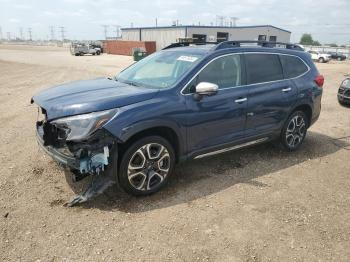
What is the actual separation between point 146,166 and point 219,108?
1300 mm

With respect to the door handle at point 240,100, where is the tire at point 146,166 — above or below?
below

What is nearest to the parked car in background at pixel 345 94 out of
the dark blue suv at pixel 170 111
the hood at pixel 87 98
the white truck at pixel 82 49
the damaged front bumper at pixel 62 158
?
the dark blue suv at pixel 170 111

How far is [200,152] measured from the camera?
4766 mm

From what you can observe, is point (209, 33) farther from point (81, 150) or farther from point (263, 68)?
point (81, 150)

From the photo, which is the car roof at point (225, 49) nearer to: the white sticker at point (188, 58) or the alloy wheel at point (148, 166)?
the white sticker at point (188, 58)

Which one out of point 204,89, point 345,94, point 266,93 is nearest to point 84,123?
point 204,89

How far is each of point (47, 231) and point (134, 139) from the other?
4.44ft

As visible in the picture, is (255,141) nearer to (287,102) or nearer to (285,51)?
(287,102)

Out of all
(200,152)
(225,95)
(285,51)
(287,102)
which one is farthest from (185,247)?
(285,51)

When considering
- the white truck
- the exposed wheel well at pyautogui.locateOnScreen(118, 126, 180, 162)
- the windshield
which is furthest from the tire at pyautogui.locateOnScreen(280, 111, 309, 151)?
the white truck

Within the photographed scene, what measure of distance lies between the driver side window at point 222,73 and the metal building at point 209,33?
38.6 meters

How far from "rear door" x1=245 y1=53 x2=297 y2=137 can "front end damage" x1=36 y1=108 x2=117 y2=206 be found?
231cm

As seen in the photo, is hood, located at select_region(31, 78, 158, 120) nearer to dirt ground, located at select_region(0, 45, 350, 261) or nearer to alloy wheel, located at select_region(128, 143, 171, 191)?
alloy wheel, located at select_region(128, 143, 171, 191)

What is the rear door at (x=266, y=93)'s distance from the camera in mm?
5238
